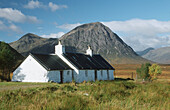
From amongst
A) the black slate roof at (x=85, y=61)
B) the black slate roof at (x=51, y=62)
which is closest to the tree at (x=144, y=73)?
the black slate roof at (x=85, y=61)

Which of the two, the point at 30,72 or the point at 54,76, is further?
the point at 30,72

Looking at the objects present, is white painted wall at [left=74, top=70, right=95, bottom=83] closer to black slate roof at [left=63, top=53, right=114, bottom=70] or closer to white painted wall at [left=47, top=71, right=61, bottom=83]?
black slate roof at [left=63, top=53, right=114, bottom=70]

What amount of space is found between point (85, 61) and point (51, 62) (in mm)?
8468

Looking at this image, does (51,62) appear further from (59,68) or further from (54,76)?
(54,76)

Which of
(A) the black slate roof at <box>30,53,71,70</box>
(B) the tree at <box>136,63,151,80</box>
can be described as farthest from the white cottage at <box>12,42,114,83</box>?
(B) the tree at <box>136,63,151,80</box>

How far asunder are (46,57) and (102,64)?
13505mm

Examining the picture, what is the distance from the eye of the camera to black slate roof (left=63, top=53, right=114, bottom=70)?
124ft

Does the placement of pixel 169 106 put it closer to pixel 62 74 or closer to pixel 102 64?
pixel 62 74

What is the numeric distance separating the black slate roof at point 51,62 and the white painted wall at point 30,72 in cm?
56

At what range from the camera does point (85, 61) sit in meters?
40.7

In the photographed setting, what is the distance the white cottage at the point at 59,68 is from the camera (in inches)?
1268

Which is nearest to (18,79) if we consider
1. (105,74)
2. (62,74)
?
(62,74)

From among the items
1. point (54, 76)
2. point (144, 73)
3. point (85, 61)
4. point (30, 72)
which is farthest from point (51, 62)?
point (144, 73)

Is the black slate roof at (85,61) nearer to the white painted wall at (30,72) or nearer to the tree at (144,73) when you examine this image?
the white painted wall at (30,72)
